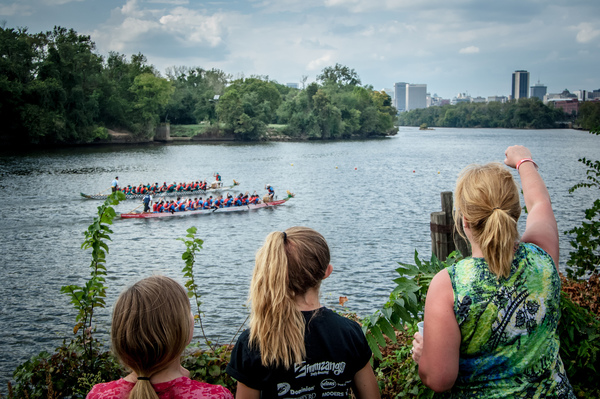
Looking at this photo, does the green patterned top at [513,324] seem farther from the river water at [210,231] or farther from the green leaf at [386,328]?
the river water at [210,231]

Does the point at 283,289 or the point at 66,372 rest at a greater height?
the point at 283,289

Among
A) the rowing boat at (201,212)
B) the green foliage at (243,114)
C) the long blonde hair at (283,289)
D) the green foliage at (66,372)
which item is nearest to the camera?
the long blonde hair at (283,289)

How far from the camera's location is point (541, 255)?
7.00ft

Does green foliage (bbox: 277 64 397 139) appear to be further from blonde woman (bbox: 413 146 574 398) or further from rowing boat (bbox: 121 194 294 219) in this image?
blonde woman (bbox: 413 146 574 398)

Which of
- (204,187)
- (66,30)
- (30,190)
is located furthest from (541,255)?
(66,30)

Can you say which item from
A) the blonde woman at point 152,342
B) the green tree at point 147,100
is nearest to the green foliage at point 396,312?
the blonde woman at point 152,342

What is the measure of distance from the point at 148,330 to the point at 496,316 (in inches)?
58.1

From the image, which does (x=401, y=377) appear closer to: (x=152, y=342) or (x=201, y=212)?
(x=152, y=342)

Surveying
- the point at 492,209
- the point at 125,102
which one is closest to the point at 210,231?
the point at 492,209

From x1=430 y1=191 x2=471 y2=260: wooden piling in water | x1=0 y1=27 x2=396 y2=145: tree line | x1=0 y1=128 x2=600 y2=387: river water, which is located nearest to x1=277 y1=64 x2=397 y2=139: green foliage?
x1=0 y1=27 x2=396 y2=145: tree line

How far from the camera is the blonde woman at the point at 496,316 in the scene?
204cm

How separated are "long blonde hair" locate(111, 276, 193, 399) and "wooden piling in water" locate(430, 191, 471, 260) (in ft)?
13.5

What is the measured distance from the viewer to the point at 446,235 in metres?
5.80

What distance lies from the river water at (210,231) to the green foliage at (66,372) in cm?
300
